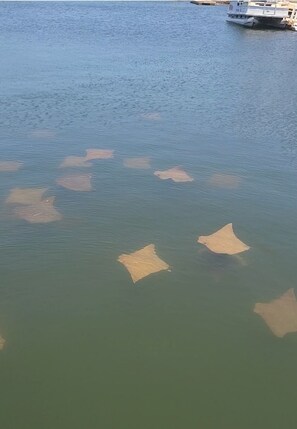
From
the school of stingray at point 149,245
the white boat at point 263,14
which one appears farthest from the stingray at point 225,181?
the white boat at point 263,14

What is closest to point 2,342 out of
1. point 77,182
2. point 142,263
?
point 142,263

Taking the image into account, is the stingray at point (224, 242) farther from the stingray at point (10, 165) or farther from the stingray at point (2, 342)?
the stingray at point (10, 165)

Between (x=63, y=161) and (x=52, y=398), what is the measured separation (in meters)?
10.6

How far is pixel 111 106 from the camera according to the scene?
2358 centimetres

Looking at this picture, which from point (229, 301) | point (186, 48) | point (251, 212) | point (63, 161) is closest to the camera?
point (229, 301)

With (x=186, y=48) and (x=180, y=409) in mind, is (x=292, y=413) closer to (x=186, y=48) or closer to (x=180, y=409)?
(x=180, y=409)

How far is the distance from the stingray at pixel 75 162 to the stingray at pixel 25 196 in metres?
2.19

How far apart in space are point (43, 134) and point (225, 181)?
8.64 metres

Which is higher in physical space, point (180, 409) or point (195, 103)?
point (195, 103)

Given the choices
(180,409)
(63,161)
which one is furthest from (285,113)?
(180,409)

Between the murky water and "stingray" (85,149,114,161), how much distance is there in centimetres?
43

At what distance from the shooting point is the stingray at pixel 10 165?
16.5 metres

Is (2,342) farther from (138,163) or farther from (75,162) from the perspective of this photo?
(138,163)

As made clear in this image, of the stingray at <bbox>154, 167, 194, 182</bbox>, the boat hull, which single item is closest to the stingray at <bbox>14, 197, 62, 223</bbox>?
the stingray at <bbox>154, 167, 194, 182</bbox>
